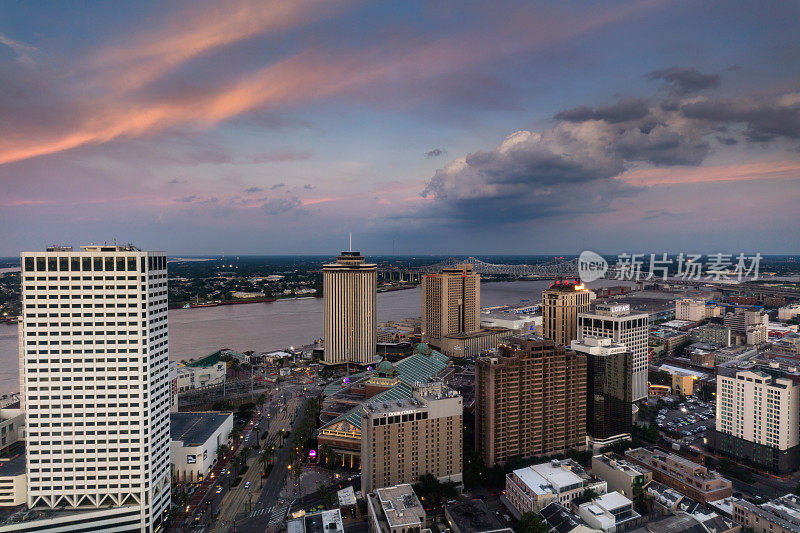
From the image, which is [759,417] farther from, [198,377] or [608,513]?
[198,377]

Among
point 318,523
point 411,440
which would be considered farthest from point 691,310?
point 318,523

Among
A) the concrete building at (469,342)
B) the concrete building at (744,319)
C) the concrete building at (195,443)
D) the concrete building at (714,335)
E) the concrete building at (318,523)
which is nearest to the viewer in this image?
the concrete building at (318,523)

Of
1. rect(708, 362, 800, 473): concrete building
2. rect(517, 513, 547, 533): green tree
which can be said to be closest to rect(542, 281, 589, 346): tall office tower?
rect(708, 362, 800, 473): concrete building

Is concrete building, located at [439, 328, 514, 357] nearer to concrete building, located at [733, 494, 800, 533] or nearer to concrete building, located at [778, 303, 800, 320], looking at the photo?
concrete building, located at [733, 494, 800, 533]

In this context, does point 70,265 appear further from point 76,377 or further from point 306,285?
point 306,285

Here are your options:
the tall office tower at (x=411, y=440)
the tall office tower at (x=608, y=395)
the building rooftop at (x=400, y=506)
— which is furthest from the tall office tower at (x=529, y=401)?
the building rooftop at (x=400, y=506)

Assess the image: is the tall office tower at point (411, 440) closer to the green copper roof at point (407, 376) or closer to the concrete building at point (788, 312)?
the green copper roof at point (407, 376)

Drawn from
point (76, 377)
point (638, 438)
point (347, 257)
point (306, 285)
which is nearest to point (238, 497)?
point (76, 377)
